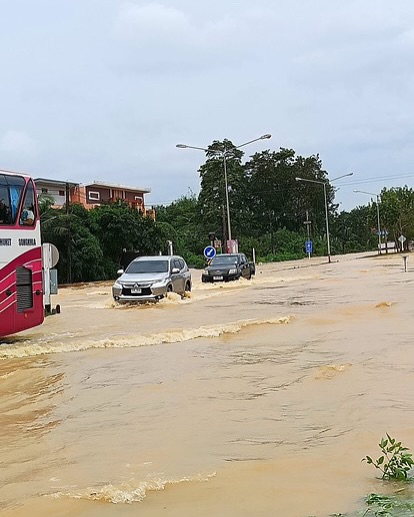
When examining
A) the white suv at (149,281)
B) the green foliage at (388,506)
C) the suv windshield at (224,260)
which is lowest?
the green foliage at (388,506)

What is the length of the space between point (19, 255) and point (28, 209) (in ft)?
3.12

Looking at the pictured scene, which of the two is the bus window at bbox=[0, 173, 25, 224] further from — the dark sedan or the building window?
the building window

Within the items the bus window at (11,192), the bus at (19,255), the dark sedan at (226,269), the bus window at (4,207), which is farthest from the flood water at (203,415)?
the dark sedan at (226,269)

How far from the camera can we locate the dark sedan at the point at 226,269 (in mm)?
34281

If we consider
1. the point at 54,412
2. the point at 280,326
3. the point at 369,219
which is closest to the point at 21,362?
the point at 54,412

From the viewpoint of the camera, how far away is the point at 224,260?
3566cm

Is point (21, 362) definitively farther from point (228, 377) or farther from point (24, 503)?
point (24, 503)

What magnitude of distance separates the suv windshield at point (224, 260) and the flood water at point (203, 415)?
17865mm

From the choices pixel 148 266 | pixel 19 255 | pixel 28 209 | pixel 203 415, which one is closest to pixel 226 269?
pixel 148 266

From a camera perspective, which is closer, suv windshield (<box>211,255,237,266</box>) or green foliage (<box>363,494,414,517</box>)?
green foliage (<box>363,494,414,517</box>)

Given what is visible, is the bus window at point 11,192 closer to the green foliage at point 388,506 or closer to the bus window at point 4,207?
the bus window at point 4,207

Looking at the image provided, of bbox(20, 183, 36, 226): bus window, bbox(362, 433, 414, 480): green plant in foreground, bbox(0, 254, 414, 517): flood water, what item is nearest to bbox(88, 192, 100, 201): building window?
bbox(0, 254, 414, 517): flood water

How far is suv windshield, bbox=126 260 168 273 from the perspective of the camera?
2350cm

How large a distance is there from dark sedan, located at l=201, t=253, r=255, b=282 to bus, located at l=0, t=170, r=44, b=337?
65.7 feet
